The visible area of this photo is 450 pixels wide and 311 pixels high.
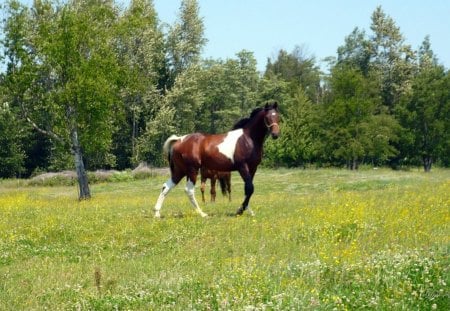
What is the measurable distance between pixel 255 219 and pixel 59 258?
18.1 feet

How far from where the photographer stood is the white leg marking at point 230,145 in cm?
1639

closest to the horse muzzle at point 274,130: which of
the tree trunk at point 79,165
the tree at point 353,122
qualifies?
the tree trunk at point 79,165

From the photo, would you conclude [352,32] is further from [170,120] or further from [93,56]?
[93,56]

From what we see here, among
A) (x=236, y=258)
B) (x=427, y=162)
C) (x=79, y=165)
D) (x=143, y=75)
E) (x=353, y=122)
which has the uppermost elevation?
(x=143, y=75)

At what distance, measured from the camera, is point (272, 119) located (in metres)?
15.8

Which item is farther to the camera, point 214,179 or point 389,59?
point 389,59

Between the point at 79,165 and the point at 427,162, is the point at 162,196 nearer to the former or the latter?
the point at 79,165

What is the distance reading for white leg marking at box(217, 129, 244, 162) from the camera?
53.8 ft

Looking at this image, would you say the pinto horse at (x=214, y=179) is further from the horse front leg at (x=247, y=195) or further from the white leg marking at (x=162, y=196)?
the horse front leg at (x=247, y=195)


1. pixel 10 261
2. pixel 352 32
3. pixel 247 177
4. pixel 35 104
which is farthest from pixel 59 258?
pixel 352 32

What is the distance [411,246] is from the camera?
1028cm

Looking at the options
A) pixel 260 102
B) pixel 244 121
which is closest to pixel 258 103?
pixel 260 102

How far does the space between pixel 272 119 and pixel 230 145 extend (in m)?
1.63

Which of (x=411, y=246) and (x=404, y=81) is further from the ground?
(x=404, y=81)
